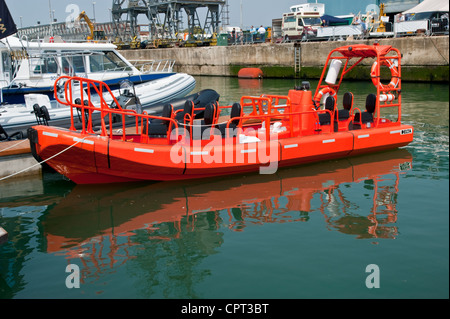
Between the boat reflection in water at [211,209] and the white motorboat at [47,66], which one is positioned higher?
the white motorboat at [47,66]

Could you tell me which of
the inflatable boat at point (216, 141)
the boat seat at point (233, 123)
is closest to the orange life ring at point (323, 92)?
the inflatable boat at point (216, 141)

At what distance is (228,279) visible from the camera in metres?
5.03

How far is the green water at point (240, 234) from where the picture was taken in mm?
4906

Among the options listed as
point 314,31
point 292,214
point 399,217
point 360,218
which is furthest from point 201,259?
point 314,31

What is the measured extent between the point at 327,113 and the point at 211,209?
149 inches

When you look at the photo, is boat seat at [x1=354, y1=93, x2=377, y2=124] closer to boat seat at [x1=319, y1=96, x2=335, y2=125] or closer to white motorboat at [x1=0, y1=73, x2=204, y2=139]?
boat seat at [x1=319, y1=96, x2=335, y2=125]

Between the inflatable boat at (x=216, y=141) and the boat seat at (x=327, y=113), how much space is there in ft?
0.07

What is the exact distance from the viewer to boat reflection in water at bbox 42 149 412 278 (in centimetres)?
614

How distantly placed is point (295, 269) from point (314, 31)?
2814 centimetres

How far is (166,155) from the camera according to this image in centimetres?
794

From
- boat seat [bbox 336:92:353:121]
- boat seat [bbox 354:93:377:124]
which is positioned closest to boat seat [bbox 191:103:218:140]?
boat seat [bbox 336:92:353:121]

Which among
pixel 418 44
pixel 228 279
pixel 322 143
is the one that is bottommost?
pixel 228 279

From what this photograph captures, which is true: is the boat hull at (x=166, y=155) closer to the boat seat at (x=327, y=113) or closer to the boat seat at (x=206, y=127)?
the boat seat at (x=206, y=127)

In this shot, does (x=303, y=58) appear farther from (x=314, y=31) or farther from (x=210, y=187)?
(x=210, y=187)
